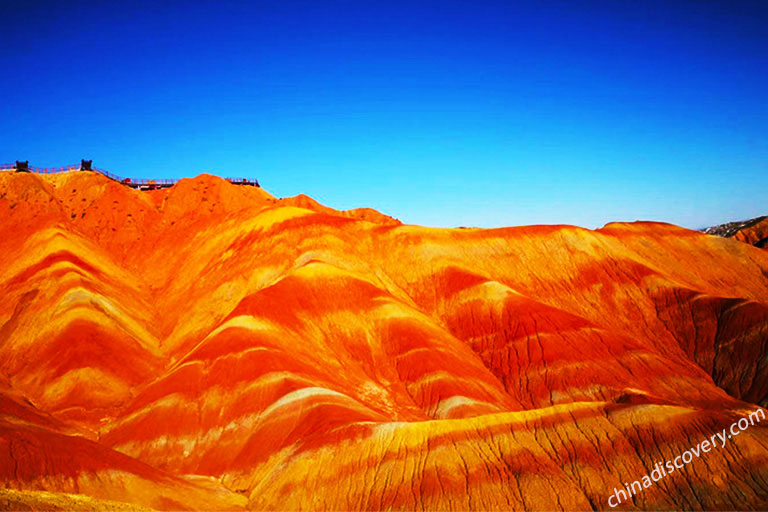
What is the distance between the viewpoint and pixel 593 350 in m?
57.3

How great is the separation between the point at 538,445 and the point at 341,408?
46.1ft

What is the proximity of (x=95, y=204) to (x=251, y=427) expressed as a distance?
66.0 metres

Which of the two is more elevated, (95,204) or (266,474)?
(95,204)

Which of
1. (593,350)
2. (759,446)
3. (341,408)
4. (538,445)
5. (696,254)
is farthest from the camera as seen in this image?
(696,254)

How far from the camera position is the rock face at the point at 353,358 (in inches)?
1157

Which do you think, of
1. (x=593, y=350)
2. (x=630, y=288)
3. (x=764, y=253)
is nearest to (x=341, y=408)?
(x=593, y=350)

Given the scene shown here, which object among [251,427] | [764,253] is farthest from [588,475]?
[764,253]

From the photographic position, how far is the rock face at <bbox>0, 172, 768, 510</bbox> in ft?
96.4

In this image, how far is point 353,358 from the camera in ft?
180


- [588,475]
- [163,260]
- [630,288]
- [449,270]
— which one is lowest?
[588,475]

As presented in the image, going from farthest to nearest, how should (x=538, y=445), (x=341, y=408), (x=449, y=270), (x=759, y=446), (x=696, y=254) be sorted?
(x=696, y=254) → (x=449, y=270) → (x=341, y=408) → (x=538, y=445) → (x=759, y=446)

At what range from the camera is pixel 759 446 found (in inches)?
1093

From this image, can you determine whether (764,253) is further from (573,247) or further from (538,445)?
(538,445)

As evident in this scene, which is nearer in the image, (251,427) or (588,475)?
(588,475)
